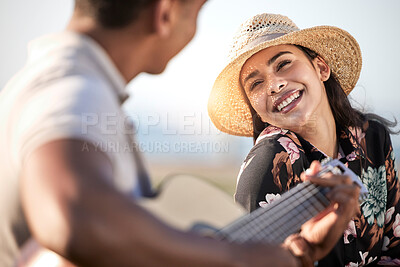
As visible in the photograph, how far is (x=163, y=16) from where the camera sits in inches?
38.3

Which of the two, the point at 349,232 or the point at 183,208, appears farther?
the point at 349,232

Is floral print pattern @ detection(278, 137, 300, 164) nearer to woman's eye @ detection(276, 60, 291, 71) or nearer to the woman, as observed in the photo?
the woman

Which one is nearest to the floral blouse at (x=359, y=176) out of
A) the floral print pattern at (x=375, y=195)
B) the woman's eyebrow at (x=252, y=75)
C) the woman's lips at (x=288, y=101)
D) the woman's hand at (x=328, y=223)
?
the floral print pattern at (x=375, y=195)

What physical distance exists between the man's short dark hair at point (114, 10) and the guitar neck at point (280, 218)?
0.56 m

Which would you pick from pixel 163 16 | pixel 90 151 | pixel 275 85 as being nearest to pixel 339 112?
pixel 275 85

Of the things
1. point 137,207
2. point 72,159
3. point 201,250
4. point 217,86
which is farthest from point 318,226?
point 217,86

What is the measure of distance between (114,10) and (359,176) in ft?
6.26

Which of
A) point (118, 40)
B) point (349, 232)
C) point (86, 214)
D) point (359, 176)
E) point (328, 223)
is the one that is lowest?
point (349, 232)

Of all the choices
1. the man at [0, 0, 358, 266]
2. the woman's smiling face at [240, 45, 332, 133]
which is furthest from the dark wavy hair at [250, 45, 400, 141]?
the man at [0, 0, 358, 266]

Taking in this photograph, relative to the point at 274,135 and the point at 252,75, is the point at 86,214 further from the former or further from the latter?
the point at 252,75

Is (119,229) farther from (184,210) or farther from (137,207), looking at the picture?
(184,210)

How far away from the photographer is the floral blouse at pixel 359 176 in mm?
2154

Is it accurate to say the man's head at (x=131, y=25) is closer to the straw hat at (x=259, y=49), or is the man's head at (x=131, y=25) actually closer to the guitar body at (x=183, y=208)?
the guitar body at (x=183, y=208)

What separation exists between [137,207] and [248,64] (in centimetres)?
191
